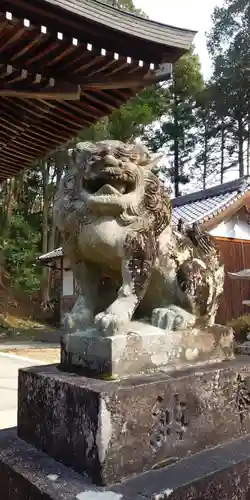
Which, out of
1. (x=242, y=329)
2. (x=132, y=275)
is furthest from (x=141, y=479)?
(x=242, y=329)

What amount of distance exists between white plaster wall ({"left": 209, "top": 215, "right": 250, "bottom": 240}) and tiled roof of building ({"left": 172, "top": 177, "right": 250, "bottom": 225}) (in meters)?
0.48

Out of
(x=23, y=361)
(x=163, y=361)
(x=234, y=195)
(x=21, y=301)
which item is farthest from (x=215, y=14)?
(x=163, y=361)

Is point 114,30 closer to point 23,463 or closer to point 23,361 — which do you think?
point 23,463

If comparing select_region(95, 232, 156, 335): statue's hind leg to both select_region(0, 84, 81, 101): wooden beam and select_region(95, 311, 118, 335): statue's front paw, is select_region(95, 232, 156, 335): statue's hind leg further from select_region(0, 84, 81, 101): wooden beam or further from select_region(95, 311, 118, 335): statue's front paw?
select_region(0, 84, 81, 101): wooden beam

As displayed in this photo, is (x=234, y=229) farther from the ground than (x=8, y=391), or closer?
farther from the ground

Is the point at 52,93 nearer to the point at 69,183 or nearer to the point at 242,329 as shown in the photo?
the point at 69,183

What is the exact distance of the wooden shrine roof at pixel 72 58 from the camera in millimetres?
2482

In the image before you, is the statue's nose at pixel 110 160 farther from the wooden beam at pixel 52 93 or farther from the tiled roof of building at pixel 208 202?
the tiled roof of building at pixel 208 202

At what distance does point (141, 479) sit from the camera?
4.51ft

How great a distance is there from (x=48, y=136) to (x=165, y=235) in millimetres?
2306

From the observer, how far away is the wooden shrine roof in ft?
8.14

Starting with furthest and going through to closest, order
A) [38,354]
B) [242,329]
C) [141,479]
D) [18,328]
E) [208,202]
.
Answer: [18,328] → [208,202] → [242,329] → [38,354] → [141,479]

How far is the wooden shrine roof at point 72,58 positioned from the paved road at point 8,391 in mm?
2511

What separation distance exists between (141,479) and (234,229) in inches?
393
